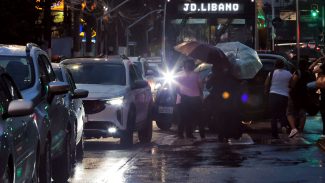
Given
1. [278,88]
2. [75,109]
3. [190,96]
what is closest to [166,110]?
[190,96]

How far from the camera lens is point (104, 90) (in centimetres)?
1802

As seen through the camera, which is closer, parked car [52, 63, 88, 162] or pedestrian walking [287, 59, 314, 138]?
parked car [52, 63, 88, 162]

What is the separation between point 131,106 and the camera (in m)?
18.3

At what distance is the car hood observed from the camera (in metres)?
17.8

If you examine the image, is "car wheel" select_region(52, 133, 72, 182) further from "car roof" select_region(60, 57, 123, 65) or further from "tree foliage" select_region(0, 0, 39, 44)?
"tree foliage" select_region(0, 0, 39, 44)

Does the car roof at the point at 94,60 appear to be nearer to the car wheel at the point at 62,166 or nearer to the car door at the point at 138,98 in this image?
the car door at the point at 138,98

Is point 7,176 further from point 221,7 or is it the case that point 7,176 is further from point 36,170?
point 221,7

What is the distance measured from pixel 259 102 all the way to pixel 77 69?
5051mm

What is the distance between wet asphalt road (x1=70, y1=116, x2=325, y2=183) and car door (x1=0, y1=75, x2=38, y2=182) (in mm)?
3371

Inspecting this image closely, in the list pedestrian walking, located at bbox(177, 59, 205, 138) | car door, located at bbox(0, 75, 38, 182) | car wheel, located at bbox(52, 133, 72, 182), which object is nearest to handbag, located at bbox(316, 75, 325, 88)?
pedestrian walking, located at bbox(177, 59, 205, 138)

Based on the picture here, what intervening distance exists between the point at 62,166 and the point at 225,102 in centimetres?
711

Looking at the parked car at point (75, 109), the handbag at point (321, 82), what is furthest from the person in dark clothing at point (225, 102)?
the parked car at point (75, 109)

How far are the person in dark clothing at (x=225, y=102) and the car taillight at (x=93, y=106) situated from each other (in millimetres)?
2522

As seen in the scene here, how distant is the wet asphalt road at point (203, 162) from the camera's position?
12.5 m
